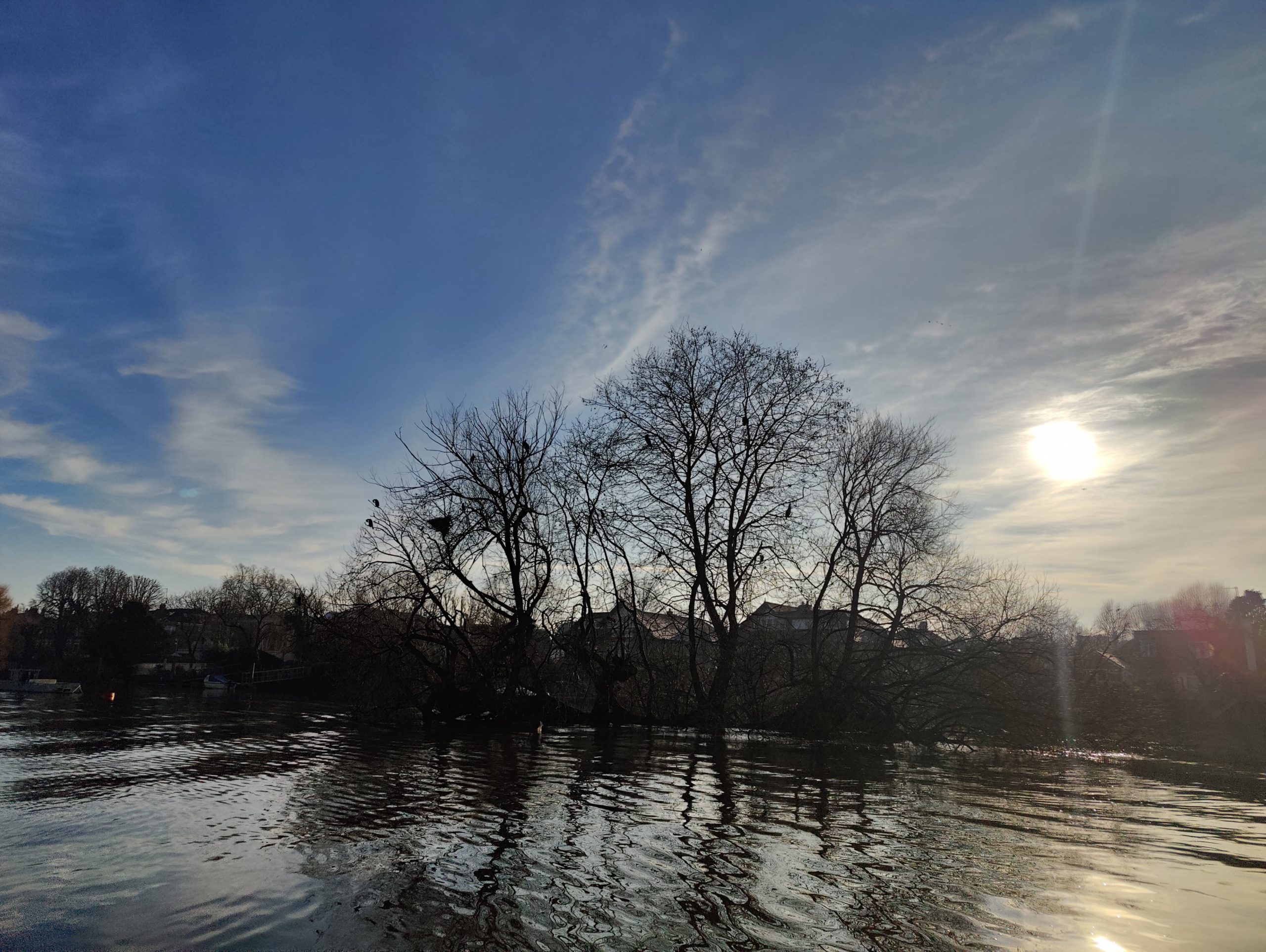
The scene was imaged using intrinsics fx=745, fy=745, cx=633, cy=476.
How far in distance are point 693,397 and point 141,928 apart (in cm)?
2324

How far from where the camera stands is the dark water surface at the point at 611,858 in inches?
207

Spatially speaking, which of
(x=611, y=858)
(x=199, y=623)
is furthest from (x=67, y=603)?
(x=611, y=858)

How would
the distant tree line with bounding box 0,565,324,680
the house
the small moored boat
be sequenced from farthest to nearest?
the distant tree line with bounding box 0,565,324,680, the small moored boat, the house

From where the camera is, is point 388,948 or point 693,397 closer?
point 388,948

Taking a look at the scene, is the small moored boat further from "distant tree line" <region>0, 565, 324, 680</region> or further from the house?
the house

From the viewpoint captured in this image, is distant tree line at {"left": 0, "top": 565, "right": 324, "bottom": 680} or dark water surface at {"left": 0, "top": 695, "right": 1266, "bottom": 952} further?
distant tree line at {"left": 0, "top": 565, "right": 324, "bottom": 680}

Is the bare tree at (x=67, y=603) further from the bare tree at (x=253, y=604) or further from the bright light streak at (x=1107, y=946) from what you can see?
the bright light streak at (x=1107, y=946)

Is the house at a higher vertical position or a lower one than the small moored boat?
higher

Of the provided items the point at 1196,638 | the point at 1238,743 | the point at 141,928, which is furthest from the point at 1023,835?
the point at 1196,638

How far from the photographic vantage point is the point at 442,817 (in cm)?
949

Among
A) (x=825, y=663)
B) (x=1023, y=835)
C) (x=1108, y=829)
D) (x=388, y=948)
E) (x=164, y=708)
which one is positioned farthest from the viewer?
(x=164, y=708)

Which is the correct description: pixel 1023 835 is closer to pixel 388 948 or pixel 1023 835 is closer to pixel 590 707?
pixel 388 948

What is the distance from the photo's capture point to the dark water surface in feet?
17.3

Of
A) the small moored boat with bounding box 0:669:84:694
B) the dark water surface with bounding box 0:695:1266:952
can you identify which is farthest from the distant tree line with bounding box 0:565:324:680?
the dark water surface with bounding box 0:695:1266:952
